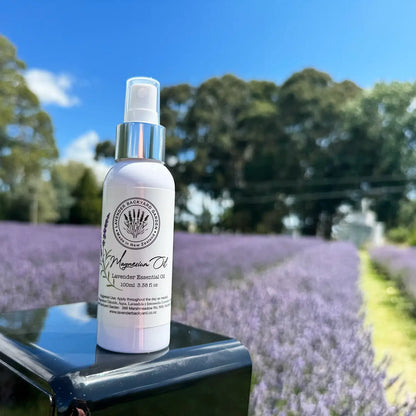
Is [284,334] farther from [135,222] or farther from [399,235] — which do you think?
[399,235]

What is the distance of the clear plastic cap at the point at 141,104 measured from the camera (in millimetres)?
903

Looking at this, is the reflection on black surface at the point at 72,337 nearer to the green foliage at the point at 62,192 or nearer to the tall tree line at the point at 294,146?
the tall tree line at the point at 294,146

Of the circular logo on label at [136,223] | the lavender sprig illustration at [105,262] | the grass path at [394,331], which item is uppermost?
the circular logo on label at [136,223]

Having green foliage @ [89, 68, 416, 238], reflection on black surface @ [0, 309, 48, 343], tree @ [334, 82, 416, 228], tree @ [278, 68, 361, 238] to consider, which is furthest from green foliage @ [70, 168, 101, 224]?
reflection on black surface @ [0, 309, 48, 343]

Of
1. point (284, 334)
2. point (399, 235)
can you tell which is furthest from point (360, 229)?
point (284, 334)

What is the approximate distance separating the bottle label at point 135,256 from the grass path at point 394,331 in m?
1.11

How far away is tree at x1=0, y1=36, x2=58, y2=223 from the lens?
72.0 ft

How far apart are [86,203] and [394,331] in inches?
859

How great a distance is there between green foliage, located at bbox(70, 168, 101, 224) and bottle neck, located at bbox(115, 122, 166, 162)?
23063mm

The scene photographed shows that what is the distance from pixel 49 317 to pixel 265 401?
0.63m

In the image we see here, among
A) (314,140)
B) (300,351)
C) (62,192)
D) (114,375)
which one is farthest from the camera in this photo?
(62,192)

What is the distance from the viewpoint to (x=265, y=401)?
1.21 metres

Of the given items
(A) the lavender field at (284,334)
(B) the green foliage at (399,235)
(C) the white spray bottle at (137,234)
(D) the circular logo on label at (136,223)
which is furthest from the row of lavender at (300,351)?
(B) the green foliage at (399,235)

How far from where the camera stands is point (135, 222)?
0.86 meters
